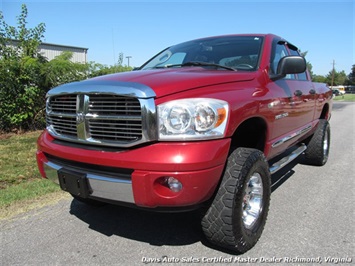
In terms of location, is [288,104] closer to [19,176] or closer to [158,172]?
[158,172]

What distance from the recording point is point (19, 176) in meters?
4.77

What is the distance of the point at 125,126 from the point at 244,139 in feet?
4.24

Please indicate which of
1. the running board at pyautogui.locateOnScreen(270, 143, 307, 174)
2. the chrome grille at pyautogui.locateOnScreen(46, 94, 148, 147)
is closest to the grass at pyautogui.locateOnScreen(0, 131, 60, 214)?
the chrome grille at pyautogui.locateOnScreen(46, 94, 148, 147)

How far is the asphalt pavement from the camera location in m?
2.63

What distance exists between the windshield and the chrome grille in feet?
4.29

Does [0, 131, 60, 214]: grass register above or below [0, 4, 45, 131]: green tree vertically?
below

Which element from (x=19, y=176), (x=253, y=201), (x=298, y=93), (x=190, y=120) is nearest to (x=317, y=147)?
(x=298, y=93)

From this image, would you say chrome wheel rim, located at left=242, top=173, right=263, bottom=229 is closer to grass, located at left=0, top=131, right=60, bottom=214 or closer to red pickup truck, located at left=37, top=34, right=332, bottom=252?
red pickup truck, located at left=37, top=34, right=332, bottom=252

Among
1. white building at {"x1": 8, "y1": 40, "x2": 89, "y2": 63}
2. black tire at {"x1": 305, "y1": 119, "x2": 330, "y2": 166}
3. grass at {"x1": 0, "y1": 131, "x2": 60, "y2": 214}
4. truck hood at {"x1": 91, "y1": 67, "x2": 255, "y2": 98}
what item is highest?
white building at {"x1": 8, "y1": 40, "x2": 89, "y2": 63}

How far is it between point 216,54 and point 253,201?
175 centimetres

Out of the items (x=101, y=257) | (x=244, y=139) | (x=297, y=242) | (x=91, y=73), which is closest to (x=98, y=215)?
(x=101, y=257)

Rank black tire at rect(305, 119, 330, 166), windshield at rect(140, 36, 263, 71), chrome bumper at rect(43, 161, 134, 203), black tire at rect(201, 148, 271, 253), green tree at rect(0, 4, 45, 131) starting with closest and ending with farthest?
chrome bumper at rect(43, 161, 134, 203) < black tire at rect(201, 148, 271, 253) < windshield at rect(140, 36, 263, 71) < black tire at rect(305, 119, 330, 166) < green tree at rect(0, 4, 45, 131)

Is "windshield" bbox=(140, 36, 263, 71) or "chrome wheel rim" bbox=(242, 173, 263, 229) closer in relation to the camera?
"chrome wheel rim" bbox=(242, 173, 263, 229)

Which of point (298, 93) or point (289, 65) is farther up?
point (289, 65)
